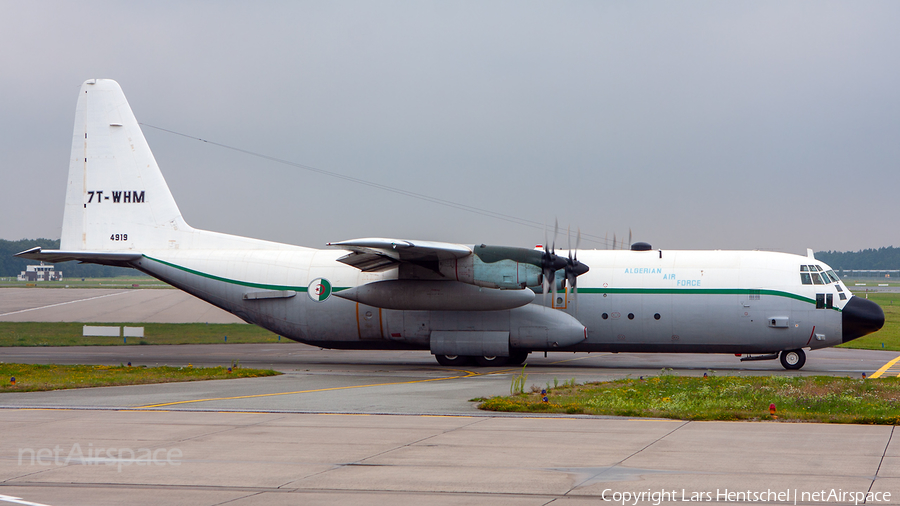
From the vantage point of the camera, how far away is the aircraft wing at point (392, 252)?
2239 centimetres

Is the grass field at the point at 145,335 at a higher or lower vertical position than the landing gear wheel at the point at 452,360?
higher

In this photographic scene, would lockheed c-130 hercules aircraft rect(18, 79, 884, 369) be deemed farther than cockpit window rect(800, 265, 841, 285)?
No

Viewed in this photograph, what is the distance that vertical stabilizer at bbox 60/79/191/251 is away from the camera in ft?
94.8

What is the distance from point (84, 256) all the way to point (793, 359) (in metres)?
25.4

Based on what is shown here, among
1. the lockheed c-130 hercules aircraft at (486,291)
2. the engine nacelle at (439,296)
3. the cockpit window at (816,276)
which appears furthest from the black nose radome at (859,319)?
the engine nacelle at (439,296)

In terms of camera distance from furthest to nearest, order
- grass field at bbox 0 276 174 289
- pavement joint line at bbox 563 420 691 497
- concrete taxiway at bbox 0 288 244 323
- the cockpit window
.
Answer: grass field at bbox 0 276 174 289 < concrete taxiway at bbox 0 288 244 323 < the cockpit window < pavement joint line at bbox 563 420 691 497

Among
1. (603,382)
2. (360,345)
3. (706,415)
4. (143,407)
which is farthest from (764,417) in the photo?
(360,345)

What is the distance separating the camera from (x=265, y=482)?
8.70m

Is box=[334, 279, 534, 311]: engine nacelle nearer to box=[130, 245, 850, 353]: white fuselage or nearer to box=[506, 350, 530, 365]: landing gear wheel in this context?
box=[130, 245, 850, 353]: white fuselage

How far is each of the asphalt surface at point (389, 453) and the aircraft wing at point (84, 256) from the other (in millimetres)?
11288

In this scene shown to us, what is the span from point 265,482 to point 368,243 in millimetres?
13825

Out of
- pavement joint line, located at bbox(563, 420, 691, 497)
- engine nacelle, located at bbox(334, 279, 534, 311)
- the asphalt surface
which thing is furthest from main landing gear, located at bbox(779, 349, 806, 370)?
pavement joint line, located at bbox(563, 420, 691, 497)

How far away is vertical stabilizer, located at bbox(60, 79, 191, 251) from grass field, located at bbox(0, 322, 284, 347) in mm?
9967

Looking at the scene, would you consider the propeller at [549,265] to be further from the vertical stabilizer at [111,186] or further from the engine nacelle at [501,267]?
the vertical stabilizer at [111,186]
